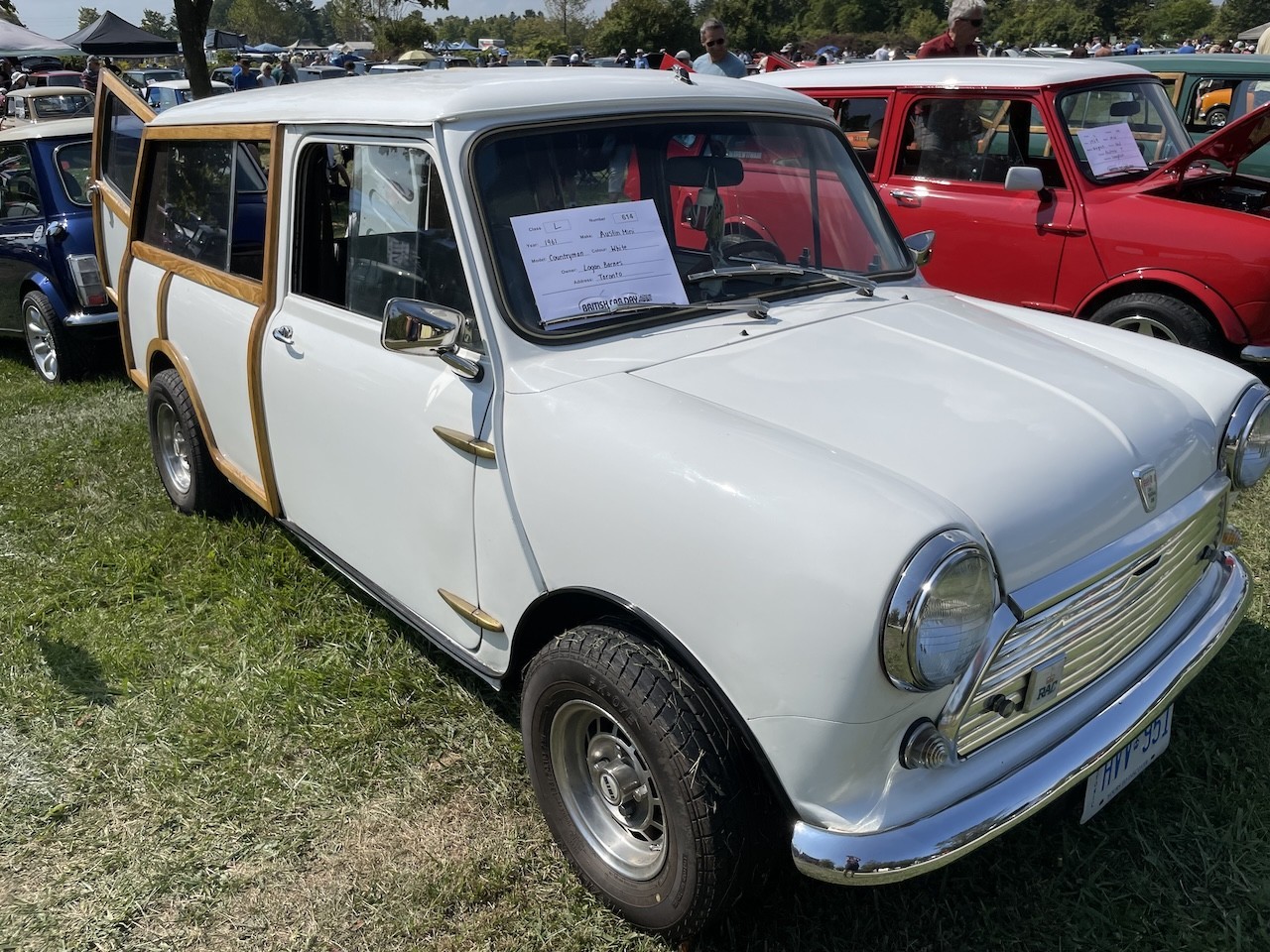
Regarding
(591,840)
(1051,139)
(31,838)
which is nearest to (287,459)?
(31,838)

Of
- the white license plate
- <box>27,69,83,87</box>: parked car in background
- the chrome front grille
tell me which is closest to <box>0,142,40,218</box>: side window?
the chrome front grille

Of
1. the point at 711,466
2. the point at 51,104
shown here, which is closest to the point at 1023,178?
the point at 711,466

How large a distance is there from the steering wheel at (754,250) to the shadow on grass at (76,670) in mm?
2486

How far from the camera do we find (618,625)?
7.16 ft

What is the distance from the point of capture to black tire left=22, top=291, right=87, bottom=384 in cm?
659

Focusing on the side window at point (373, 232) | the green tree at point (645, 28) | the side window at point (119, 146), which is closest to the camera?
the side window at point (373, 232)

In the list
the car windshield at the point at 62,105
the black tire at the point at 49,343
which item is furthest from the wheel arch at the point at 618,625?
the car windshield at the point at 62,105

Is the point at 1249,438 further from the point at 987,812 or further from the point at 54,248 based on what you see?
the point at 54,248

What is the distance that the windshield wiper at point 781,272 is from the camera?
107 inches

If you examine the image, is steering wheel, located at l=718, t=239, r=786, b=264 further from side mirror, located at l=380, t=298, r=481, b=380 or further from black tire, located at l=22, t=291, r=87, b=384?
black tire, located at l=22, t=291, r=87, b=384

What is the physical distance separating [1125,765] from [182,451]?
396cm

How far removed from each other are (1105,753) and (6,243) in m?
7.47

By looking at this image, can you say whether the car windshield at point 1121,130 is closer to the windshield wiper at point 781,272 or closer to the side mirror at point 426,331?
the windshield wiper at point 781,272

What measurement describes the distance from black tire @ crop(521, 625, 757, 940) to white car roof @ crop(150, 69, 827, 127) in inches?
54.2
